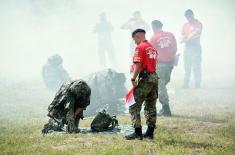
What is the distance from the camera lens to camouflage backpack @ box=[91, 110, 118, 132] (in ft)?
33.6

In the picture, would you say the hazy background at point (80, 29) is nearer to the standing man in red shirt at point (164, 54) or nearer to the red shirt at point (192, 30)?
the red shirt at point (192, 30)

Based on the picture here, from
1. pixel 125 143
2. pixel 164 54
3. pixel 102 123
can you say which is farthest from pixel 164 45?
pixel 125 143

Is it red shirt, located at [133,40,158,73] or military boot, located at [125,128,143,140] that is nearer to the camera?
red shirt, located at [133,40,158,73]

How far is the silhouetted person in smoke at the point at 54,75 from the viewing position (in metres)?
26.2

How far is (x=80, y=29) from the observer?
226 feet

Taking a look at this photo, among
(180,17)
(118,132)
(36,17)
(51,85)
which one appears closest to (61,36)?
(36,17)

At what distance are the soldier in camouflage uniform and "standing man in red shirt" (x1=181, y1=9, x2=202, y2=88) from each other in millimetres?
14697

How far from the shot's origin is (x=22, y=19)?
70.6m

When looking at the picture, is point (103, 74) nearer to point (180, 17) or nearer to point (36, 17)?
point (36, 17)

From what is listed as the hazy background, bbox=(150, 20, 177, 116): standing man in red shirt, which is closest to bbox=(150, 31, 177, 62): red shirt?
bbox=(150, 20, 177, 116): standing man in red shirt

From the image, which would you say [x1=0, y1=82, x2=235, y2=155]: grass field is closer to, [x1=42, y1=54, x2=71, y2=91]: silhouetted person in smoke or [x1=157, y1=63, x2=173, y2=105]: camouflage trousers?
[x1=157, y1=63, x2=173, y2=105]: camouflage trousers

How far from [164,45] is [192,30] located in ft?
28.9

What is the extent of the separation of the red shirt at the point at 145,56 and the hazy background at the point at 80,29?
92.1ft

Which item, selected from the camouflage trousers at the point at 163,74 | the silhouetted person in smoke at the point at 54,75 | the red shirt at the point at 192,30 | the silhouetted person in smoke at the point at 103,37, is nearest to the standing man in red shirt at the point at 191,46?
the red shirt at the point at 192,30
